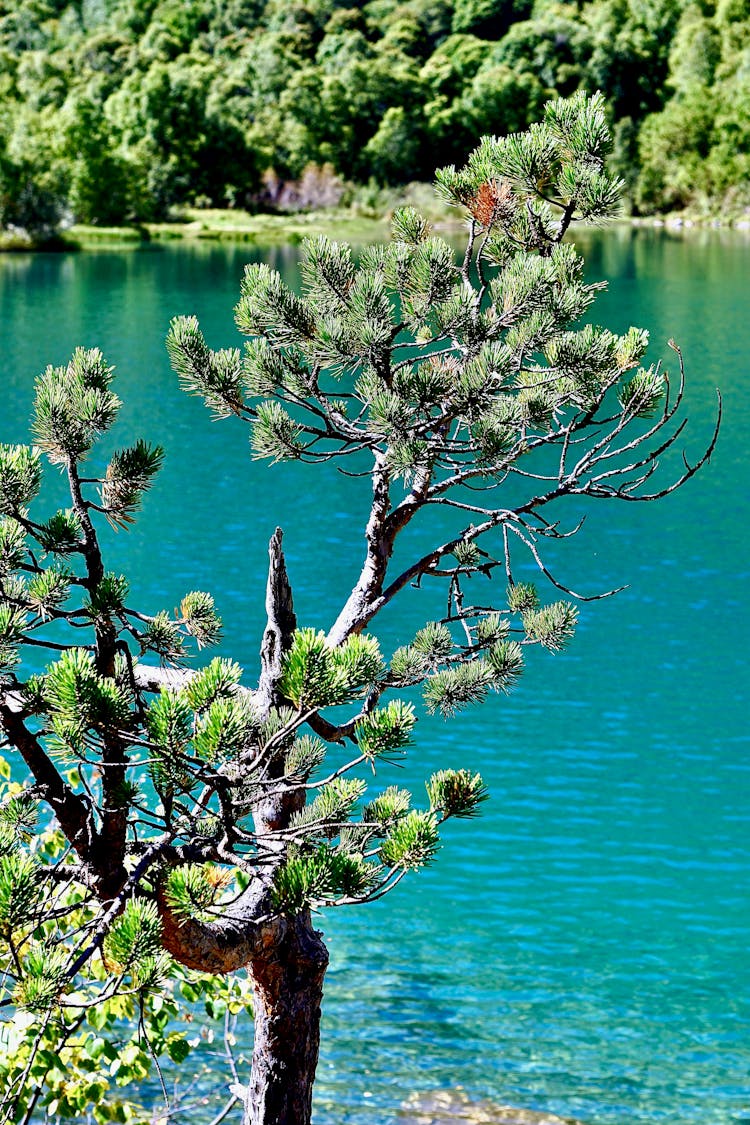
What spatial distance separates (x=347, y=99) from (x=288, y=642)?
103145 millimetres

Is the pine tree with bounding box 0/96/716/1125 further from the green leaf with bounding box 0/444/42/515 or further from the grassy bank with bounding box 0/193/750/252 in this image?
the grassy bank with bounding box 0/193/750/252

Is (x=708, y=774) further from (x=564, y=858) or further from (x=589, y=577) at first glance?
(x=589, y=577)

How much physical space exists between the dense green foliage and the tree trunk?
231 feet

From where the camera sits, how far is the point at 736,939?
32.2 ft

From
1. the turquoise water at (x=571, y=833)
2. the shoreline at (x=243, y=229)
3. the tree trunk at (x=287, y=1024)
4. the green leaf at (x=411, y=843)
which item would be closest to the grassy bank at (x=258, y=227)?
the shoreline at (x=243, y=229)

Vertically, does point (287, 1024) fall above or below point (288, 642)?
below

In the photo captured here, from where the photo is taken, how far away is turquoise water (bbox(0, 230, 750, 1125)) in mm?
8133

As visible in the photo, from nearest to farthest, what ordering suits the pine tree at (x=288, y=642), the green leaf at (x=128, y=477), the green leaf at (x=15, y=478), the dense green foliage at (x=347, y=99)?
the pine tree at (x=288, y=642)
the green leaf at (x=15, y=478)
the green leaf at (x=128, y=477)
the dense green foliage at (x=347, y=99)

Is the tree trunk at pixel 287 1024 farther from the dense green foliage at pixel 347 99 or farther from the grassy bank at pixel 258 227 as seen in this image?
the dense green foliage at pixel 347 99

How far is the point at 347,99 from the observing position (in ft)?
334

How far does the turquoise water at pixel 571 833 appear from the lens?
8.13 metres

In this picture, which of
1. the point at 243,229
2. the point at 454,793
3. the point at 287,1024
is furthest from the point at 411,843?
the point at 243,229

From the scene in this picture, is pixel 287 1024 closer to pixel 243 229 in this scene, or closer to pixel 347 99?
pixel 243 229

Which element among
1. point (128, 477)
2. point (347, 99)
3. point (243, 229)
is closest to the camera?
point (128, 477)
